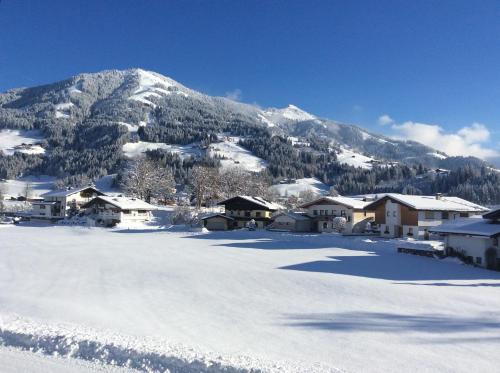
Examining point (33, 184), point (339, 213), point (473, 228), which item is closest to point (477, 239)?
point (473, 228)

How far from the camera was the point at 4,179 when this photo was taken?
16712 cm

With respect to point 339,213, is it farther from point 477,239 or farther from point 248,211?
point 477,239

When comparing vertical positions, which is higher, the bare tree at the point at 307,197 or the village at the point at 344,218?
the bare tree at the point at 307,197

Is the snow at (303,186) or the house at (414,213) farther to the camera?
the snow at (303,186)

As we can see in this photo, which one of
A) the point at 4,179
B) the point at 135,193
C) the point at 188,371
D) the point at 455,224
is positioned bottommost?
the point at 188,371

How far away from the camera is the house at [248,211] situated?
221 ft

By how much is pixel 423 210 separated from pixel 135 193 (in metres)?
67.0

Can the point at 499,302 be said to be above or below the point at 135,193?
below

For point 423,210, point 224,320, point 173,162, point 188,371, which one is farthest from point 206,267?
point 173,162

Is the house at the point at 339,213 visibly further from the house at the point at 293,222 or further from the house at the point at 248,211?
the house at the point at 248,211

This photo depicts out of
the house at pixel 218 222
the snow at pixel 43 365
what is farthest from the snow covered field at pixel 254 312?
the house at pixel 218 222

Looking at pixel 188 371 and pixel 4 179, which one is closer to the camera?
pixel 188 371

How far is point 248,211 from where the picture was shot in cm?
6806

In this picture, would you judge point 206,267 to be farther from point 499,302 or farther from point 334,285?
point 499,302
